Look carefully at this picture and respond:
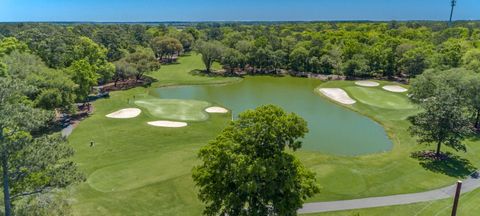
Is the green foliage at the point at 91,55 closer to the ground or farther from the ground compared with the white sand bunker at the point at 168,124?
farther from the ground

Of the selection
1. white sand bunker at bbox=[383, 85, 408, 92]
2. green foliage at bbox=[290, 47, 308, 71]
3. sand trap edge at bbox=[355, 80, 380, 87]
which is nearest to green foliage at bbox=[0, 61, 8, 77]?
sand trap edge at bbox=[355, 80, 380, 87]

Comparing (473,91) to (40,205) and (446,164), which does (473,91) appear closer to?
(446,164)

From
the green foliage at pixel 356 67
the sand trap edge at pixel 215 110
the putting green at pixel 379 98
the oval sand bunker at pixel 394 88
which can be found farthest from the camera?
the green foliage at pixel 356 67

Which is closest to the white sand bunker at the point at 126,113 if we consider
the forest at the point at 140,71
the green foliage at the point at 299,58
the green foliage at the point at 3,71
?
the forest at the point at 140,71

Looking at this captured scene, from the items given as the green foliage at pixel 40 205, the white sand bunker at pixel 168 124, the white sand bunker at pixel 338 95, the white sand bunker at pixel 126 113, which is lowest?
the white sand bunker at pixel 168 124

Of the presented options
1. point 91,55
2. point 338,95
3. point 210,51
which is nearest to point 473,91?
point 338,95

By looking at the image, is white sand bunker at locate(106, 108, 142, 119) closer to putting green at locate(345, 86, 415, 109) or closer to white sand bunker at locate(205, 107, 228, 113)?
white sand bunker at locate(205, 107, 228, 113)

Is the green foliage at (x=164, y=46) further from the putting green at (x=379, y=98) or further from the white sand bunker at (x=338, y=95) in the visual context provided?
the putting green at (x=379, y=98)
